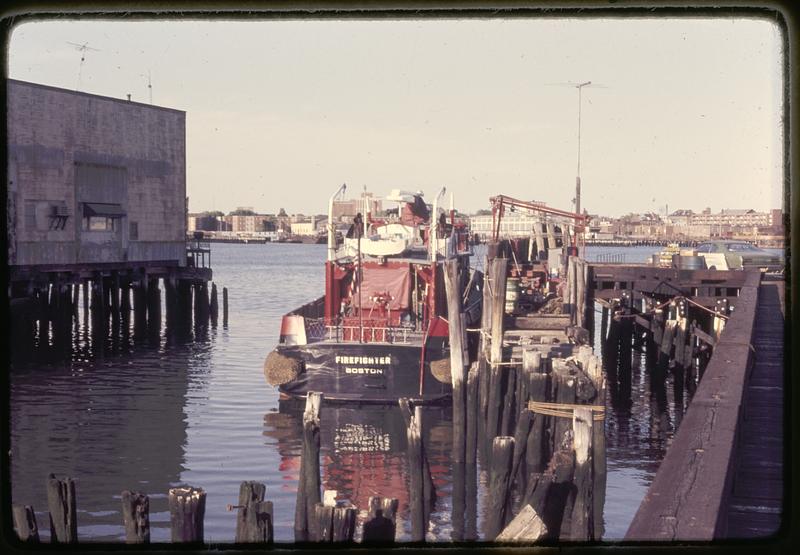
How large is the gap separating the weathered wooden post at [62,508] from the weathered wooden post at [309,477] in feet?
12.1

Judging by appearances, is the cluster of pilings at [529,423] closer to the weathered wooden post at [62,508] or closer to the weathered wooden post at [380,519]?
the weathered wooden post at [380,519]

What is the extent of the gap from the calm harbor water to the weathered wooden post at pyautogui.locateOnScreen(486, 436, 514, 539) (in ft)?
8.36

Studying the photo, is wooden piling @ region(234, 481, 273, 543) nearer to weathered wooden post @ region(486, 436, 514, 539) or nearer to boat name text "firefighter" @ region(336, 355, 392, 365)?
weathered wooden post @ region(486, 436, 514, 539)

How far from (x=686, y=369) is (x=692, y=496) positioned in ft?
68.5

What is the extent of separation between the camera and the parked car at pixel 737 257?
122 feet

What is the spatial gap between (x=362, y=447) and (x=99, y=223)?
24.2 m

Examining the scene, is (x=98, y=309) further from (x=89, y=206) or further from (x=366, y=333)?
(x=366, y=333)

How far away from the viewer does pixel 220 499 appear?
59.3 feet

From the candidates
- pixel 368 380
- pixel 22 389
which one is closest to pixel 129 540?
pixel 368 380

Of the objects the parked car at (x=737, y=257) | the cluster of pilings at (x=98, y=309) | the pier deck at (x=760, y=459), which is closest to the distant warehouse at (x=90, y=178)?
the cluster of pilings at (x=98, y=309)

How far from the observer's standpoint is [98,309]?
4231cm

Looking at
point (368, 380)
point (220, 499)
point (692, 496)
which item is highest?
point (692, 496)

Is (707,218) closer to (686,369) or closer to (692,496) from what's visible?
(686,369)

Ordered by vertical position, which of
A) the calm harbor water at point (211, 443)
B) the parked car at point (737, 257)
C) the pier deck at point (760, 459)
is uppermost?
the parked car at point (737, 257)
